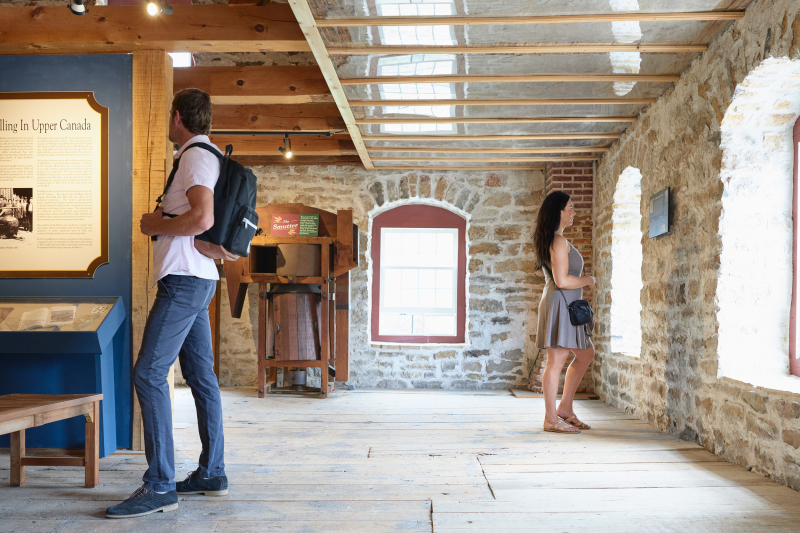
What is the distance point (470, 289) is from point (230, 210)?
4.63m

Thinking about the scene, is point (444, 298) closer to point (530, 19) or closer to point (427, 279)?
point (427, 279)

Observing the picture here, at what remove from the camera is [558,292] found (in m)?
4.00

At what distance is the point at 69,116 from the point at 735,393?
4069 millimetres

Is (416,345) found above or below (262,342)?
below

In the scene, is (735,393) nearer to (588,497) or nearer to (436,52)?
(588,497)

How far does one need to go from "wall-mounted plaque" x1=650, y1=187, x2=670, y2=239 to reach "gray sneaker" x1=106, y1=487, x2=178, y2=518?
139 inches

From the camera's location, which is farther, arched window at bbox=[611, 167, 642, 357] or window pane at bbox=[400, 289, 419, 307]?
window pane at bbox=[400, 289, 419, 307]

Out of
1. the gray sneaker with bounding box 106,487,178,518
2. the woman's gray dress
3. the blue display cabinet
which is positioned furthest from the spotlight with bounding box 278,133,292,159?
the gray sneaker with bounding box 106,487,178,518

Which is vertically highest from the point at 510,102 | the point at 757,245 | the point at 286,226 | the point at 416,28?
the point at 416,28

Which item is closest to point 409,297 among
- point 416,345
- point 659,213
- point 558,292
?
point 416,345

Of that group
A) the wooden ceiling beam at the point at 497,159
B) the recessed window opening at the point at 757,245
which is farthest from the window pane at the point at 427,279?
the recessed window opening at the point at 757,245

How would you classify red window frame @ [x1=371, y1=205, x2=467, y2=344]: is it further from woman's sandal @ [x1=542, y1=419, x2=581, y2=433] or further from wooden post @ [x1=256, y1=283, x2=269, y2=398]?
woman's sandal @ [x1=542, y1=419, x2=581, y2=433]

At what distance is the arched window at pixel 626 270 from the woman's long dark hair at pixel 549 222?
1790 mm

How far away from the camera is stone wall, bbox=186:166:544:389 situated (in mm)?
6766
